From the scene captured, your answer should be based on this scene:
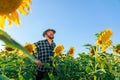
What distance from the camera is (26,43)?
694cm

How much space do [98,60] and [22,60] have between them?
65.2 inches

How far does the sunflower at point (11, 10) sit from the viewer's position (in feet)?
3.50

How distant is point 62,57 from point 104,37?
10.2 feet

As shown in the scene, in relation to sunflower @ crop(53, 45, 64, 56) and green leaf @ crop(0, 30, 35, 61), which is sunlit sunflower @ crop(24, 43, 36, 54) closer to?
sunflower @ crop(53, 45, 64, 56)

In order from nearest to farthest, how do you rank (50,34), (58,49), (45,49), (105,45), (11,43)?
(11,43) → (105,45) → (50,34) → (45,49) → (58,49)

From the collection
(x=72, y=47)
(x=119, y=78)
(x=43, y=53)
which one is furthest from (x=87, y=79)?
(x=72, y=47)

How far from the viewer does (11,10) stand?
1.12 m

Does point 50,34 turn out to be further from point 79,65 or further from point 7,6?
point 7,6

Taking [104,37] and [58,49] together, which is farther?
[58,49]

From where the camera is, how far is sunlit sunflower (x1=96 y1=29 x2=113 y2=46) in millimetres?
5095

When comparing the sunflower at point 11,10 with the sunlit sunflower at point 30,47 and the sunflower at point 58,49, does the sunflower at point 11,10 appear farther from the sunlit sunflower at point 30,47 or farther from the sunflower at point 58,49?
the sunflower at point 58,49

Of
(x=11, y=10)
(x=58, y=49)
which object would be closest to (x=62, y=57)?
(x=58, y=49)

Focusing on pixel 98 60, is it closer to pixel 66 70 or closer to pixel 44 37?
pixel 66 70

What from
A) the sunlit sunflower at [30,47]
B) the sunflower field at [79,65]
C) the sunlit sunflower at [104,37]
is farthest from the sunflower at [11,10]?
the sunlit sunflower at [30,47]
